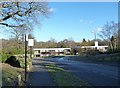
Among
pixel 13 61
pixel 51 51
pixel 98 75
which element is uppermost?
pixel 51 51

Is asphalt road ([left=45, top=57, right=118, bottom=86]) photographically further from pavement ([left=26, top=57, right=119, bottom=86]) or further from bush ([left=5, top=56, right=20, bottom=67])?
bush ([left=5, top=56, right=20, bottom=67])

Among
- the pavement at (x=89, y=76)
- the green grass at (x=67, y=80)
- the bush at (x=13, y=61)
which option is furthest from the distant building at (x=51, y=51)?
the green grass at (x=67, y=80)

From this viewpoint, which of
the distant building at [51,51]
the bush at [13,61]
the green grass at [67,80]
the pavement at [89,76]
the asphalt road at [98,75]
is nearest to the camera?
the green grass at [67,80]

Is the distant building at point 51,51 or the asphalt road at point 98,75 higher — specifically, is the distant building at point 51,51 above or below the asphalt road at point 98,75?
above

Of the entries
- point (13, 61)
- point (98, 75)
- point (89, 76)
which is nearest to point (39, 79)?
point (89, 76)

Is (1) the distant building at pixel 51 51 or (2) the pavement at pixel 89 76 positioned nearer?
(2) the pavement at pixel 89 76

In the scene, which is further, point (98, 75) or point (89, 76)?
point (98, 75)

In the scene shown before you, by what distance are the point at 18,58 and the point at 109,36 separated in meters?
73.9

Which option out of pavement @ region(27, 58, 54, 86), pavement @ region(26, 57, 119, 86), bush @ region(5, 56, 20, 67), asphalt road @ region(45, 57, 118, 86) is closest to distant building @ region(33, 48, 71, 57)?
bush @ region(5, 56, 20, 67)

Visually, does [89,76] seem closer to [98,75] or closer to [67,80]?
[98,75]

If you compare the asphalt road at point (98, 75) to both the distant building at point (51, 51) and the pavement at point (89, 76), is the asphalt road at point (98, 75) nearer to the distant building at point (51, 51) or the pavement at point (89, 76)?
the pavement at point (89, 76)

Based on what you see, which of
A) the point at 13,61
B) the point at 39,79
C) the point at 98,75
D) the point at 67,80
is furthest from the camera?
the point at 13,61

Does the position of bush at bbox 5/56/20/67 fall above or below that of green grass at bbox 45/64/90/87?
above

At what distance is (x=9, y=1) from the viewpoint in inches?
1085
